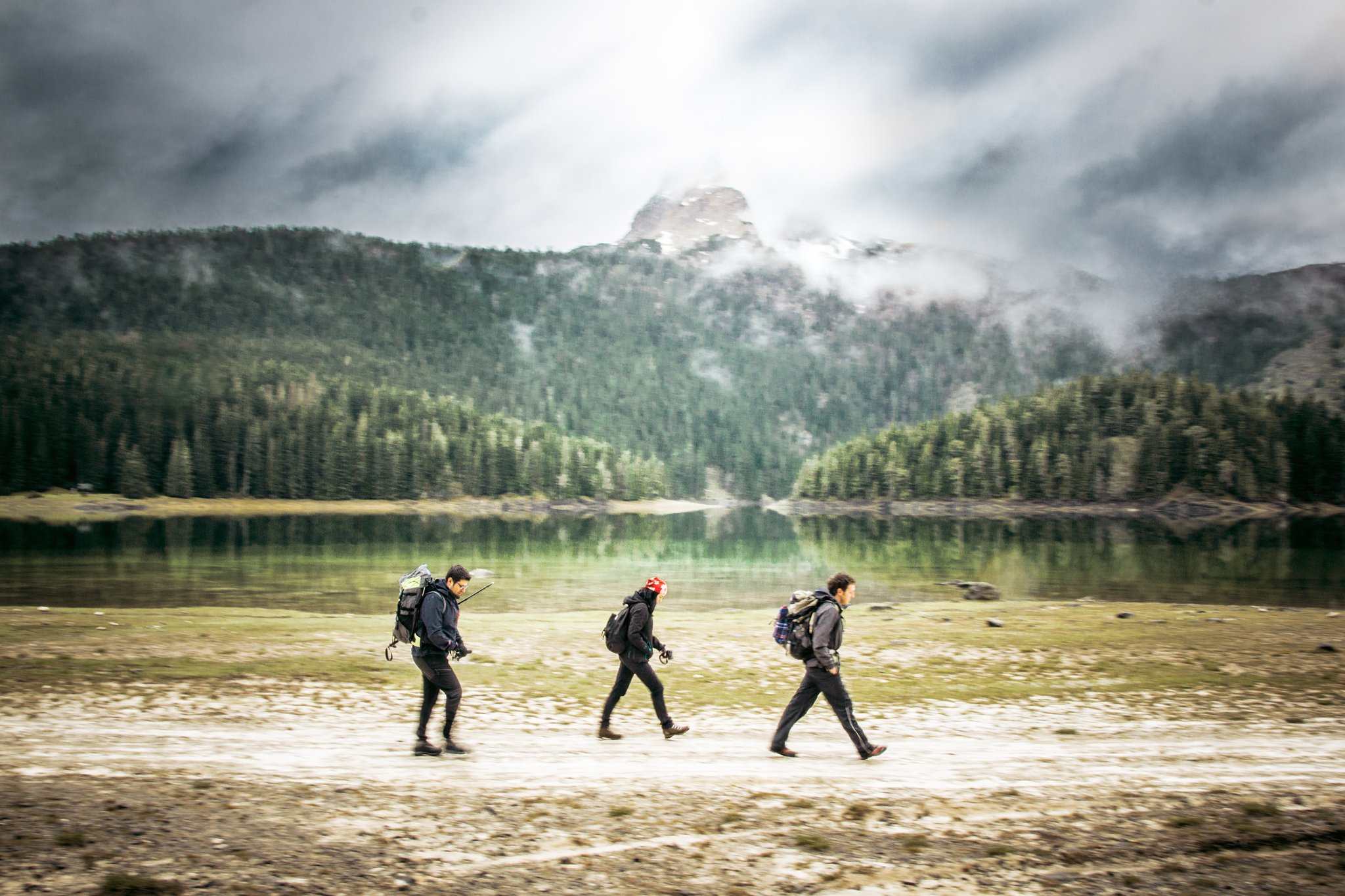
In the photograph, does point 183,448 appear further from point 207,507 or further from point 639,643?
point 639,643

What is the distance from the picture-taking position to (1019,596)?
44.8m

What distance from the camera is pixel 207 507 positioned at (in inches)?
6599

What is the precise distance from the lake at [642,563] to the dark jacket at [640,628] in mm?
26133

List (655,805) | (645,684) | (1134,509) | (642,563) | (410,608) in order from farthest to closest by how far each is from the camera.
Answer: (1134,509) → (642,563) → (645,684) → (410,608) → (655,805)

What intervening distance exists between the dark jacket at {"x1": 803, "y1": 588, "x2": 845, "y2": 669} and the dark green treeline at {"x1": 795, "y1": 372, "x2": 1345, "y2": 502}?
595 feet

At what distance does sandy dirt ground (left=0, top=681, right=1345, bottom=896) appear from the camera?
8.09 meters

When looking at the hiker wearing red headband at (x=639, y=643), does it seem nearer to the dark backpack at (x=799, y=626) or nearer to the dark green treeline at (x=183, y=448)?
the dark backpack at (x=799, y=626)

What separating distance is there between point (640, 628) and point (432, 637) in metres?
3.19

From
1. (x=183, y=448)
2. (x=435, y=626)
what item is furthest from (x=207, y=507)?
(x=435, y=626)

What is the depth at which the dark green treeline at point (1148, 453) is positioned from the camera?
172000 mm

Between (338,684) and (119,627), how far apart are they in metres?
12.4

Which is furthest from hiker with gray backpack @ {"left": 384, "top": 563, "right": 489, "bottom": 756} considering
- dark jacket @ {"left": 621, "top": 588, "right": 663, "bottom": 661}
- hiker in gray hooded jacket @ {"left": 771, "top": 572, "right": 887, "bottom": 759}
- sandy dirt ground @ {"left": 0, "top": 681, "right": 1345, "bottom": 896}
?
hiker in gray hooded jacket @ {"left": 771, "top": 572, "right": 887, "bottom": 759}

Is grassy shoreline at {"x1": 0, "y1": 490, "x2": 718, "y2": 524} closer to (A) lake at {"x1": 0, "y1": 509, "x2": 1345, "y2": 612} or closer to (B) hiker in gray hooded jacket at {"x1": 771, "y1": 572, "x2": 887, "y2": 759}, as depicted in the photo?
(A) lake at {"x1": 0, "y1": 509, "x2": 1345, "y2": 612}

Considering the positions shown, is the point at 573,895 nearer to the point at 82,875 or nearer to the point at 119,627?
the point at 82,875
